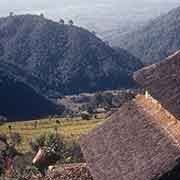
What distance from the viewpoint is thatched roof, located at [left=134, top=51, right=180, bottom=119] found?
66.9 feet

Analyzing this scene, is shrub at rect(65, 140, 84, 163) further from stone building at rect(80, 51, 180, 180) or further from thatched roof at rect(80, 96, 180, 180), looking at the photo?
stone building at rect(80, 51, 180, 180)

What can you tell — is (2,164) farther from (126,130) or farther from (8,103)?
(8,103)

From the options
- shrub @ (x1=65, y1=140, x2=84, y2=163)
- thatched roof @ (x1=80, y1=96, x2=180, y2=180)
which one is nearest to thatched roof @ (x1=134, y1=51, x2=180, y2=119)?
thatched roof @ (x1=80, y1=96, x2=180, y2=180)

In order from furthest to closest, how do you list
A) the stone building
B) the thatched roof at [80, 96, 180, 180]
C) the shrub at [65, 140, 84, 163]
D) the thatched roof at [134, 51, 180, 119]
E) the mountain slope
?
1. the mountain slope
2. the shrub at [65, 140, 84, 163]
3. the thatched roof at [134, 51, 180, 119]
4. the stone building
5. the thatched roof at [80, 96, 180, 180]

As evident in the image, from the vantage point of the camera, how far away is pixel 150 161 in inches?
757

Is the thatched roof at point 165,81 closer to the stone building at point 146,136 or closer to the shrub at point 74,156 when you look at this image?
the stone building at point 146,136

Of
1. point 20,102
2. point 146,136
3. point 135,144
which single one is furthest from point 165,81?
point 20,102

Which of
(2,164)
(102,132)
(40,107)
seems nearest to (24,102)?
(40,107)

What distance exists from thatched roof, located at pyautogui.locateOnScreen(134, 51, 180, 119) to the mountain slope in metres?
133

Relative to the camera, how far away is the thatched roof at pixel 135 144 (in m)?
19.0

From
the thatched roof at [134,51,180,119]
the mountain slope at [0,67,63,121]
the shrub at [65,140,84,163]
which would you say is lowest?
Result: the mountain slope at [0,67,63,121]

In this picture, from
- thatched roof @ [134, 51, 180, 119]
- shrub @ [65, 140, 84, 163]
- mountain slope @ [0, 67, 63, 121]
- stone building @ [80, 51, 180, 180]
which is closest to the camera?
stone building @ [80, 51, 180, 180]

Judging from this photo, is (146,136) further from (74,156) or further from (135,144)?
(74,156)

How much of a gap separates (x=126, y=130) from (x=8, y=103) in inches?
5679
